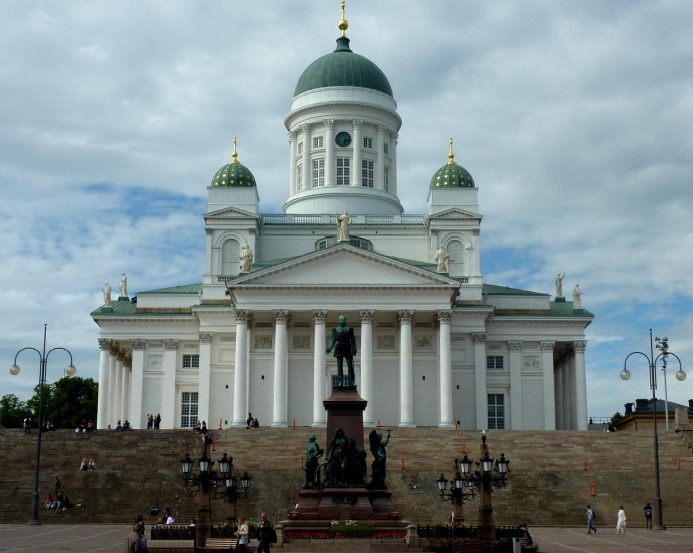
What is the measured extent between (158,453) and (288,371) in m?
16.5

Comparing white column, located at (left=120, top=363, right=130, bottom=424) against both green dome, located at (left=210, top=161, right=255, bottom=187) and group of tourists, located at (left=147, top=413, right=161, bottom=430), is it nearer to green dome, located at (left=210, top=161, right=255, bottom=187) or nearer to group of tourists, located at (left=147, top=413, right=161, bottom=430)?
group of tourists, located at (left=147, top=413, right=161, bottom=430)

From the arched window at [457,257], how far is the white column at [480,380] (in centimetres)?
504

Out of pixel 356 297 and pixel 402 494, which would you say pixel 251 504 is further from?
pixel 356 297

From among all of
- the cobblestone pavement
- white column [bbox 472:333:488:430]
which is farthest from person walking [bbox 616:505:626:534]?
white column [bbox 472:333:488:430]

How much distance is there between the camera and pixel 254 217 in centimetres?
7638

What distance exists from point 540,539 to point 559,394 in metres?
37.6

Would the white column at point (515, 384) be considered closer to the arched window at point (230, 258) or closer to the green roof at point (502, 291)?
the green roof at point (502, 291)

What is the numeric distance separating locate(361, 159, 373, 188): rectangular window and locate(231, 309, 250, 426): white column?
739 inches

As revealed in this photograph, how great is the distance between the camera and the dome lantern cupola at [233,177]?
257 ft

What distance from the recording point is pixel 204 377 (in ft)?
235


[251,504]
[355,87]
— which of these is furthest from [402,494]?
[355,87]

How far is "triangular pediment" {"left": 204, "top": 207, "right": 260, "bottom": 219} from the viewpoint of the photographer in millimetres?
76438

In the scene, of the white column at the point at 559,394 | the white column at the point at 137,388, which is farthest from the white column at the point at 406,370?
the white column at the point at 137,388

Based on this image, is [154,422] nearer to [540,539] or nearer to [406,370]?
[406,370]
